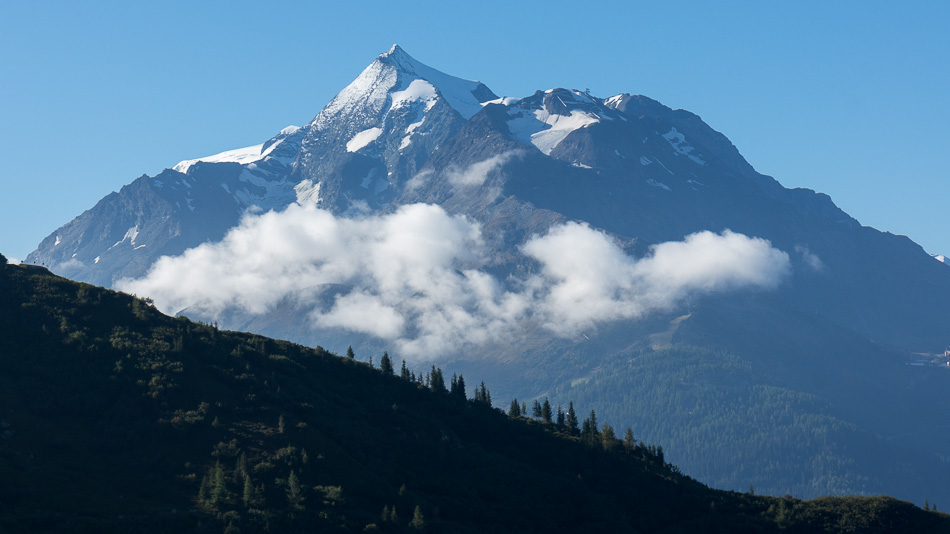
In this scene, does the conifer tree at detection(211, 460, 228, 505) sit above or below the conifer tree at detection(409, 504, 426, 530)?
above

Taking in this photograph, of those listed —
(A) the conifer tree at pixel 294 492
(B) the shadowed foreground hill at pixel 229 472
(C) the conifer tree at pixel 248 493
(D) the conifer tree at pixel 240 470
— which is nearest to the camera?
(B) the shadowed foreground hill at pixel 229 472

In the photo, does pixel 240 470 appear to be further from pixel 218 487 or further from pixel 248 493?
pixel 218 487

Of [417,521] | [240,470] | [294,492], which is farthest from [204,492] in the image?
[417,521]

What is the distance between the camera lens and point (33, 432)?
16575 centimetres

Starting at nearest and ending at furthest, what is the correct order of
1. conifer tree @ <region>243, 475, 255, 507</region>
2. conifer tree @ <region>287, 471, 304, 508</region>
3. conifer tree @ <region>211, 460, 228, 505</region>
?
conifer tree @ <region>211, 460, 228, 505</region>
conifer tree @ <region>243, 475, 255, 507</region>
conifer tree @ <region>287, 471, 304, 508</region>

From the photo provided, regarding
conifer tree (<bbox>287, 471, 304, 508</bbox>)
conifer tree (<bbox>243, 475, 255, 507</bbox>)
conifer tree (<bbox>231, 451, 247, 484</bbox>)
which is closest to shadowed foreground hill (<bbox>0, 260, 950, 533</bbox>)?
conifer tree (<bbox>287, 471, 304, 508</bbox>)

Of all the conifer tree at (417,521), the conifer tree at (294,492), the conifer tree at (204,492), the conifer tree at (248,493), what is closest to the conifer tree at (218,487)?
the conifer tree at (204,492)

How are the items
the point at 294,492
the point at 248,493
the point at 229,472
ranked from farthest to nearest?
the point at 229,472 < the point at 294,492 < the point at 248,493

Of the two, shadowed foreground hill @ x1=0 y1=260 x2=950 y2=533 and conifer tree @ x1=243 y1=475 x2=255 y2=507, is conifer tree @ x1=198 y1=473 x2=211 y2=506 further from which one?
conifer tree @ x1=243 y1=475 x2=255 y2=507

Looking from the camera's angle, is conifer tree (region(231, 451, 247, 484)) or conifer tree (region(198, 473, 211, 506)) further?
conifer tree (region(231, 451, 247, 484))

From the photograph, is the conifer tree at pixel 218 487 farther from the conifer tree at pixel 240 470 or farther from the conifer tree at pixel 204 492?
the conifer tree at pixel 240 470

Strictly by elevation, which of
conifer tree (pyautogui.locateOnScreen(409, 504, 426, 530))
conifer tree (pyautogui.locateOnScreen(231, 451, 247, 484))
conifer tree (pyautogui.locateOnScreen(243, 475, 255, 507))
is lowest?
conifer tree (pyautogui.locateOnScreen(409, 504, 426, 530))

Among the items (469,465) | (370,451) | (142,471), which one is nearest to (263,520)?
(142,471)

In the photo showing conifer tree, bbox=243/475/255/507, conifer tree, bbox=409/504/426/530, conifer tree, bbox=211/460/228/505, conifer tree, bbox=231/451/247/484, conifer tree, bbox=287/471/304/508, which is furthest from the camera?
conifer tree, bbox=231/451/247/484
